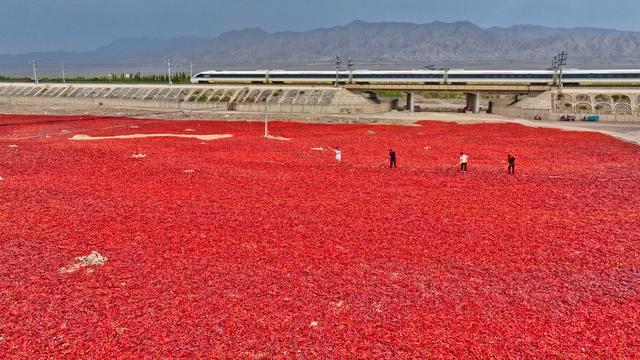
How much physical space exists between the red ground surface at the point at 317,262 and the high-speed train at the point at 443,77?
2631 inches

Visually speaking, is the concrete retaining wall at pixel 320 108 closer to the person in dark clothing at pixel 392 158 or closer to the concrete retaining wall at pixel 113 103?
the concrete retaining wall at pixel 113 103

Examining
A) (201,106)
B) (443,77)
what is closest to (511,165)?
(443,77)

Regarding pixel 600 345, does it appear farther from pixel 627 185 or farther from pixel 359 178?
pixel 627 185

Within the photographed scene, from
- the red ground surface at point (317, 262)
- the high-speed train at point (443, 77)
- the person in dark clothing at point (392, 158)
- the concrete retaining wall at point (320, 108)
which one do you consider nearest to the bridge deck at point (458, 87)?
the high-speed train at point (443, 77)

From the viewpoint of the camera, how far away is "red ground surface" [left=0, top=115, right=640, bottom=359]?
10.5 m

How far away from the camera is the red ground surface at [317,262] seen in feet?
34.4

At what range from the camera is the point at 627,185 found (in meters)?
26.8

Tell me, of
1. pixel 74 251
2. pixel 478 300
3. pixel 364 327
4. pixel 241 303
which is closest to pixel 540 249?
pixel 478 300

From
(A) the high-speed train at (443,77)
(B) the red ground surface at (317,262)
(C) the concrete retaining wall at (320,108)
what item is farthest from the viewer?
(C) the concrete retaining wall at (320,108)

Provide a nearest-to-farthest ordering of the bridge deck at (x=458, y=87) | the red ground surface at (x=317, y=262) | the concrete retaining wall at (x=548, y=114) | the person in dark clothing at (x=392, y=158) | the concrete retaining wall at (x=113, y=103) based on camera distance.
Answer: the red ground surface at (x=317, y=262), the person in dark clothing at (x=392, y=158), the concrete retaining wall at (x=548, y=114), the bridge deck at (x=458, y=87), the concrete retaining wall at (x=113, y=103)

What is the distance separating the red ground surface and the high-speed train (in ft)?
219

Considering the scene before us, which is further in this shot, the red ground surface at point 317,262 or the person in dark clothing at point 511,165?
the person in dark clothing at point 511,165

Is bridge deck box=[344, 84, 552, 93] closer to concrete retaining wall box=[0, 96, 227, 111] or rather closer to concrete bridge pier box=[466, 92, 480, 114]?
concrete bridge pier box=[466, 92, 480, 114]

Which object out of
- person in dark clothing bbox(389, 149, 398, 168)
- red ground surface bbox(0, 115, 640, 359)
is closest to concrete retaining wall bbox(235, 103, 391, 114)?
person in dark clothing bbox(389, 149, 398, 168)
